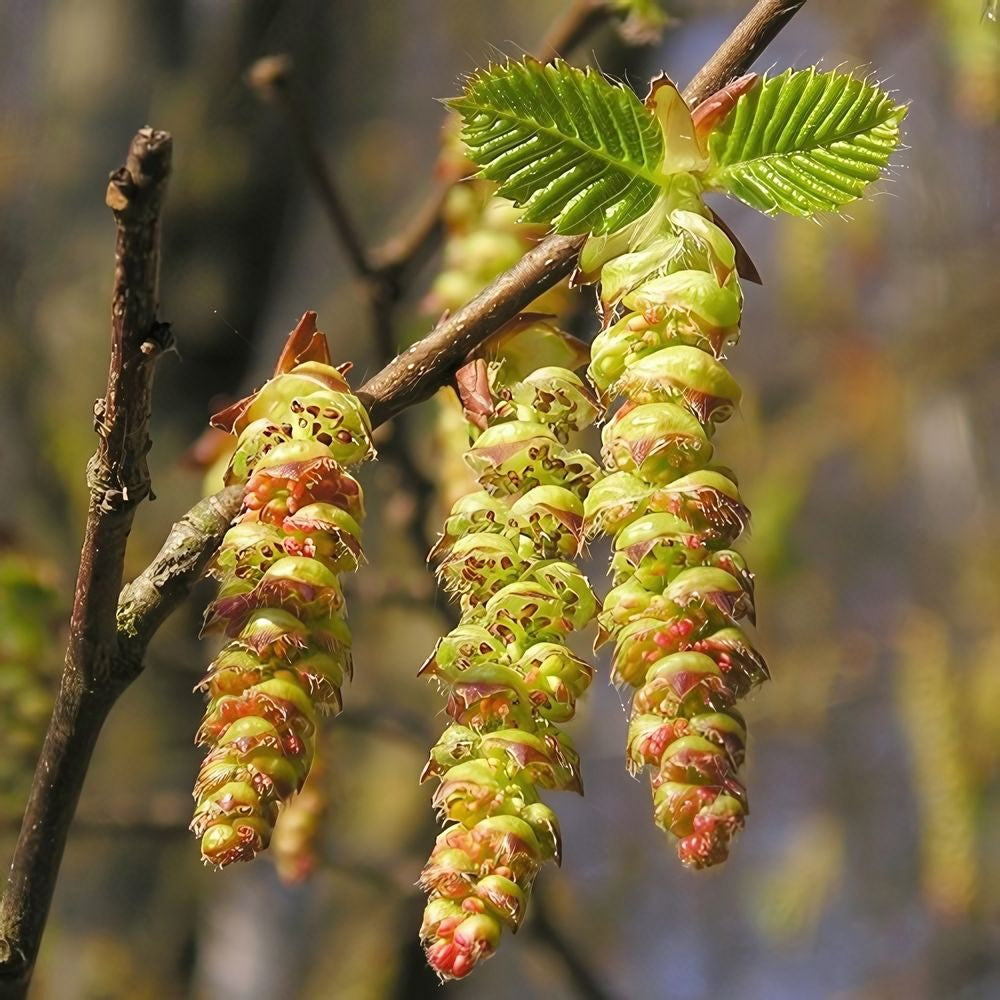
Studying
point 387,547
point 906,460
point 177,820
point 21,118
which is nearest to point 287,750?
point 177,820

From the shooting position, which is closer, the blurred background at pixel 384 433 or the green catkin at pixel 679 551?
the green catkin at pixel 679 551

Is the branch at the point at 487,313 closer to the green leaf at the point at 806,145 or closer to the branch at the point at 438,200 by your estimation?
the green leaf at the point at 806,145

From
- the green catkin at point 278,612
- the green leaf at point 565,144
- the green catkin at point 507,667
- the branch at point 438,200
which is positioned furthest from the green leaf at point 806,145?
the branch at point 438,200

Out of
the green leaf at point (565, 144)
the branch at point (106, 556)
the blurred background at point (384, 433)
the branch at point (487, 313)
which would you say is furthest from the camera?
the blurred background at point (384, 433)

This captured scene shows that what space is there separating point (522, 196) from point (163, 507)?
153cm

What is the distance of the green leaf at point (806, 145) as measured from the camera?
2.36 feet

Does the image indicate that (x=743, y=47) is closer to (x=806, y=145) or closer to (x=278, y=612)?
(x=806, y=145)

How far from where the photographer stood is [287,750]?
0.62m

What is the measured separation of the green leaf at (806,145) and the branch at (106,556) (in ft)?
1.05

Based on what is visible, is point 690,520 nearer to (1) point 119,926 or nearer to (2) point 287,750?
(2) point 287,750

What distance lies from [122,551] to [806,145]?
43 cm

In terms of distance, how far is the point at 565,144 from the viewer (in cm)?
72

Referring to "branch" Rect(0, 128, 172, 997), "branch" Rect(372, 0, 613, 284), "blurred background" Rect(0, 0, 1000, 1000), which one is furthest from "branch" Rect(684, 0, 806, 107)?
"branch" Rect(372, 0, 613, 284)

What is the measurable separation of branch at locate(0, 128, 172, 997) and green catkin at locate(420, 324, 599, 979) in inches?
6.9
